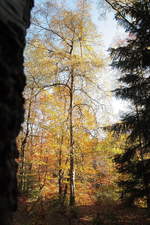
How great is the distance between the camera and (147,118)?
5.44m

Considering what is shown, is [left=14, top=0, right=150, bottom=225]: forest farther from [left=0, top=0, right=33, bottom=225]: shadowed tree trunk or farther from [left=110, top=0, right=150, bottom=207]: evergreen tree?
[left=0, top=0, right=33, bottom=225]: shadowed tree trunk

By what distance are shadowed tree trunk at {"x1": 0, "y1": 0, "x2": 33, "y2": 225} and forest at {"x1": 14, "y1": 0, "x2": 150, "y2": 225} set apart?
16.5 feet

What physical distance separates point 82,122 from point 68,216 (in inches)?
161

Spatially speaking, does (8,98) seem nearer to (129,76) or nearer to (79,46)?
(129,76)

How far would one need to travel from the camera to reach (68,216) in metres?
6.87

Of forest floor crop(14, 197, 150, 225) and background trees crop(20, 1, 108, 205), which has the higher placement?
background trees crop(20, 1, 108, 205)

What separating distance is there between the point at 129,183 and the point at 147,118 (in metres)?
3.15

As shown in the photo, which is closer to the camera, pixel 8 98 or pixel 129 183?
pixel 8 98

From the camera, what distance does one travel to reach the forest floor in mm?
6160

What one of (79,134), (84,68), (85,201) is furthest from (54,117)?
(85,201)

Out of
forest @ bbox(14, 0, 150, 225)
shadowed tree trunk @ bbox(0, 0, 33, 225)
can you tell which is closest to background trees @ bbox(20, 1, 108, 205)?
forest @ bbox(14, 0, 150, 225)

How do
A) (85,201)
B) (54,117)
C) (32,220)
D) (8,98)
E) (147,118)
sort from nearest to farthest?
(8,98)
(147,118)
(32,220)
(54,117)
(85,201)

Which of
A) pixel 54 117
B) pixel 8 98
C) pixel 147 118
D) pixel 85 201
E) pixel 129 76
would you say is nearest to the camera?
pixel 8 98

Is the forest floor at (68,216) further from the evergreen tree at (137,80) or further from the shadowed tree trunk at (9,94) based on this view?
the shadowed tree trunk at (9,94)
